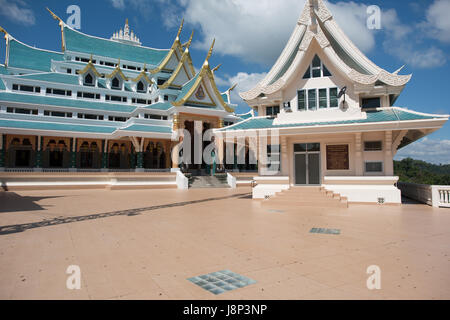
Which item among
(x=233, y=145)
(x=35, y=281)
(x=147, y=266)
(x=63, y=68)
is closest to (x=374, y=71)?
(x=147, y=266)

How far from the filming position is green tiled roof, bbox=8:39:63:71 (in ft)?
102

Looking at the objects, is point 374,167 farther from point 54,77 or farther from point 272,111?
point 54,77

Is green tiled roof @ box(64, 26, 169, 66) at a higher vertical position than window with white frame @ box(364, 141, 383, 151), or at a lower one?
higher

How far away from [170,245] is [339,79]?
36.4 ft

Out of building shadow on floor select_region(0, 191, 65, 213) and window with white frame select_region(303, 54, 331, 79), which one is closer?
building shadow on floor select_region(0, 191, 65, 213)

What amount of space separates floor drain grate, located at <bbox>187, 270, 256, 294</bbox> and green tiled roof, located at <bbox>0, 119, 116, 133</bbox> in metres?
24.5

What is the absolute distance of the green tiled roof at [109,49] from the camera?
33.0 meters

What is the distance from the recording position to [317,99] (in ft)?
44.3

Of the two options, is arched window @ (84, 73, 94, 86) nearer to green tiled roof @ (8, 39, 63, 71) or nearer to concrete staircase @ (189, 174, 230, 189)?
green tiled roof @ (8, 39, 63, 71)

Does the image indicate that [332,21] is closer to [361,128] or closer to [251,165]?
[361,128]

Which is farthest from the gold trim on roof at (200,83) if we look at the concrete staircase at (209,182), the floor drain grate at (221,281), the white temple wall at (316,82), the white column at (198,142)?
the floor drain grate at (221,281)

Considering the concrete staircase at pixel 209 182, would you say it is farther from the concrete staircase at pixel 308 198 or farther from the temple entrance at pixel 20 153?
the temple entrance at pixel 20 153

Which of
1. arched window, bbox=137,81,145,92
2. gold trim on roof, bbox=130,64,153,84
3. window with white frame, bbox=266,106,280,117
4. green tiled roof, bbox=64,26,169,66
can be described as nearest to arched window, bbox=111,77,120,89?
→ gold trim on roof, bbox=130,64,153,84
